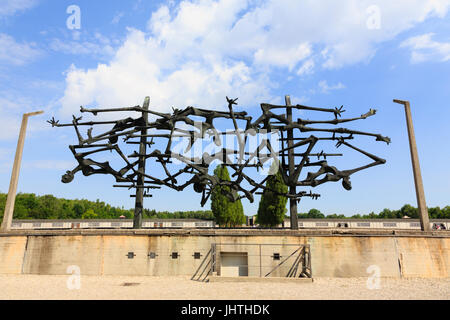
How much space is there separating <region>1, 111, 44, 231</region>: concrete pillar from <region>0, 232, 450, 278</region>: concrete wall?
124cm

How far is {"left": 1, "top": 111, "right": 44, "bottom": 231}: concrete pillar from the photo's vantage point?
1764 cm

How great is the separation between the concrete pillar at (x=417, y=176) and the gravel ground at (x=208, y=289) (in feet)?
10.6

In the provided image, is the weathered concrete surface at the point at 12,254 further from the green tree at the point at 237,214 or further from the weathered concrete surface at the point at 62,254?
the green tree at the point at 237,214

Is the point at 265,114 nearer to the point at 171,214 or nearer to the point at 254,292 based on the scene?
the point at 254,292

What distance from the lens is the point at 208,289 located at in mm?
12680

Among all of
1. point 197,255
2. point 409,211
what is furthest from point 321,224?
point 409,211

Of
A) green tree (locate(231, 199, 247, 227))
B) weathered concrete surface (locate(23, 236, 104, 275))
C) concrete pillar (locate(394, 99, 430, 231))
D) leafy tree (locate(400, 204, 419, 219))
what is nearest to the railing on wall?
weathered concrete surface (locate(23, 236, 104, 275))

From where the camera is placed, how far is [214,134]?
19234mm

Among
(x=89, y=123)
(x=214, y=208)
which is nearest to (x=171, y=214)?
(x=214, y=208)

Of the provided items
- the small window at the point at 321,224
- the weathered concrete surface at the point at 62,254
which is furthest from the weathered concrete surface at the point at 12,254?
the small window at the point at 321,224

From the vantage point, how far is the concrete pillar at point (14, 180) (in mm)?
17641

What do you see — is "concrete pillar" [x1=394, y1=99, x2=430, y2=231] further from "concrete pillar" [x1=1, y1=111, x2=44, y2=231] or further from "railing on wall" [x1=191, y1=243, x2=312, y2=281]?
"concrete pillar" [x1=1, y1=111, x2=44, y2=231]

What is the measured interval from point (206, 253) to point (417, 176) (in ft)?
43.8
